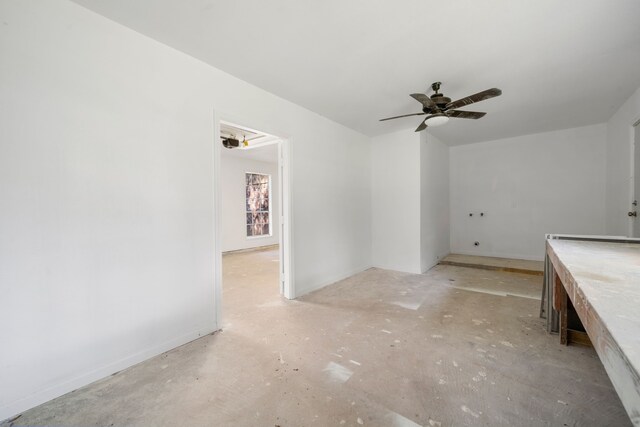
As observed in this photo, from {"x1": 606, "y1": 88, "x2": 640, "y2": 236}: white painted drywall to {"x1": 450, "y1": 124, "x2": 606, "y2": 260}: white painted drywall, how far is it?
283 millimetres

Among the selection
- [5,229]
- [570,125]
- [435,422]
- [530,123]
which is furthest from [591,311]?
[570,125]

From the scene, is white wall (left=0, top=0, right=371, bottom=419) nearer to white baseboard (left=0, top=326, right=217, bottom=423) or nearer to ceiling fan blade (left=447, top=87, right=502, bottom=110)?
white baseboard (left=0, top=326, right=217, bottom=423)

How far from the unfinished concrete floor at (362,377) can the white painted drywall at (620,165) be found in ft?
7.55

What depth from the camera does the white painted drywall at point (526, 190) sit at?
4.76 metres

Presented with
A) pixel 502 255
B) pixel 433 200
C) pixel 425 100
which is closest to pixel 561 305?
pixel 425 100

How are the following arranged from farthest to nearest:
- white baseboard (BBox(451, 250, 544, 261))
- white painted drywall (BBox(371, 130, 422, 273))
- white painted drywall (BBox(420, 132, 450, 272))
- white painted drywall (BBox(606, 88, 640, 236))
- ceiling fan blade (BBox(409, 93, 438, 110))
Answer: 1. white baseboard (BBox(451, 250, 544, 261))
2. white painted drywall (BBox(420, 132, 450, 272))
3. white painted drywall (BBox(371, 130, 422, 273))
4. white painted drywall (BBox(606, 88, 640, 236))
5. ceiling fan blade (BBox(409, 93, 438, 110))

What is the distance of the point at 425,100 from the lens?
8.59ft

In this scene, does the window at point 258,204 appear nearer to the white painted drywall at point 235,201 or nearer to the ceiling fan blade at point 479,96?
the white painted drywall at point 235,201

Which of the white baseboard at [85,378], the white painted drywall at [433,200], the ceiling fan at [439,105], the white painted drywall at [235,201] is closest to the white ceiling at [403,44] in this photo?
the ceiling fan at [439,105]

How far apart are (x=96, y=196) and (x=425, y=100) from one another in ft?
9.71

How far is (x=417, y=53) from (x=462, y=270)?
3.85m

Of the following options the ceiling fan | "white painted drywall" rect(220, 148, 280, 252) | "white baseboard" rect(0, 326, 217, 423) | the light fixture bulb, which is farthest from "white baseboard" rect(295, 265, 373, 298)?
"white painted drywall" rect(220, 148, 280, 252)

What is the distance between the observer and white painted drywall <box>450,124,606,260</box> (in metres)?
4.76

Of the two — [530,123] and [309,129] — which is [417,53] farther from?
[530,123]
